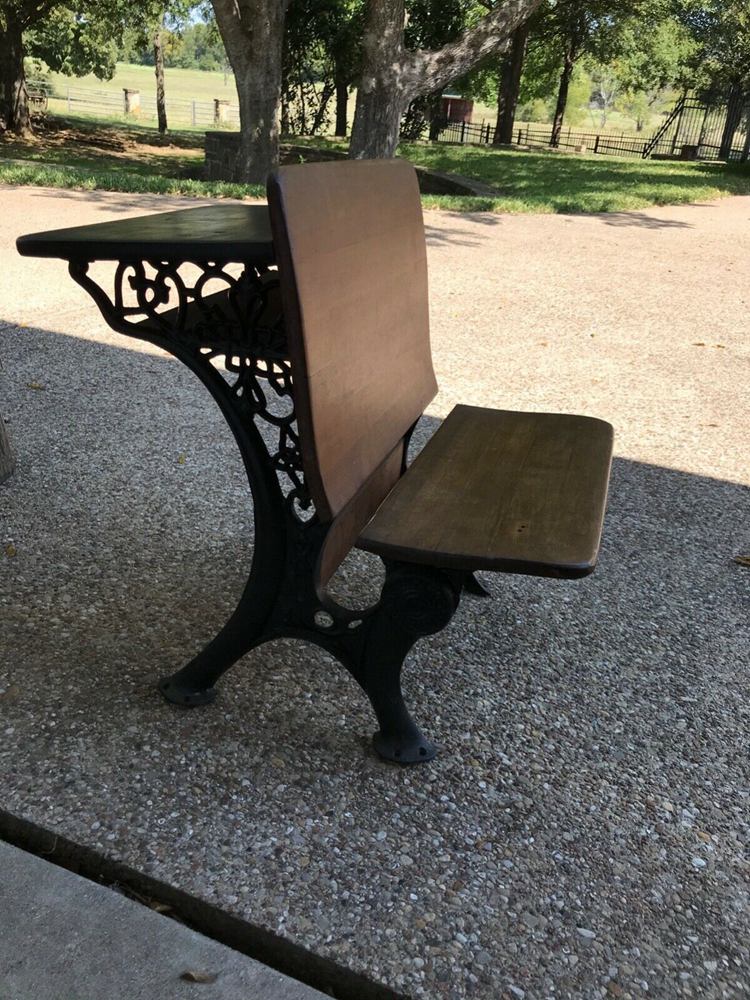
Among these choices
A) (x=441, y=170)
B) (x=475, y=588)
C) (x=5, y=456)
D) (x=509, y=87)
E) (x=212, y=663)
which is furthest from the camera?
(x=509, y=87)

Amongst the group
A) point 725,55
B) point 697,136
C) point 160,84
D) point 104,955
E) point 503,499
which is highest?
point 725,55

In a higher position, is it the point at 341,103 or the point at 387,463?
the point at 387,463

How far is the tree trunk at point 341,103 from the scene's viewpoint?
1137 inches

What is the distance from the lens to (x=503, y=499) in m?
2.37

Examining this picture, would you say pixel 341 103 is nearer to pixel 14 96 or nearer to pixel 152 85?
pixel 14 96

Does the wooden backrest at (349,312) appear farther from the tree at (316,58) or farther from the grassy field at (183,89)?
the grassy field at (183,89)

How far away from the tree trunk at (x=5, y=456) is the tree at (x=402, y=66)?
11.5m

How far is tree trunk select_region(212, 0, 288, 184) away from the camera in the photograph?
13.8 m

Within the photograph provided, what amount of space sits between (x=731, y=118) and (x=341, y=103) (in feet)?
48.8

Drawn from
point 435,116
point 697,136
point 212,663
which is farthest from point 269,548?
point 697,136

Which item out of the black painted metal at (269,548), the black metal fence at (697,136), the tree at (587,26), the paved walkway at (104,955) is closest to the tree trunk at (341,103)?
the black metal fence at (697,136)

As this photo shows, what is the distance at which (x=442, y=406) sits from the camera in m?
5.19

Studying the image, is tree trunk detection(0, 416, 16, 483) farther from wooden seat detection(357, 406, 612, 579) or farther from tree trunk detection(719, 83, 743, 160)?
tree trunk detection(719, 83, 743, 160)

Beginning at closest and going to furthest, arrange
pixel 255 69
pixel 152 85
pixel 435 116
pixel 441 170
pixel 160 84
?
pixel 255 69
pixel 441 170
pixel 435 116
pixel 160 84
pixel 152 85
